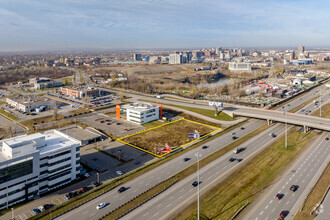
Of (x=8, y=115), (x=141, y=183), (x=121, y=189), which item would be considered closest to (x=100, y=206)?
(x=121, y=189)

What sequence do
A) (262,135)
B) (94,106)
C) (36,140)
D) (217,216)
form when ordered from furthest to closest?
(94,106) < (262,135) < (36,140) < (217,216)

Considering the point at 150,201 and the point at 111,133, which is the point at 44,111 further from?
the point at 150,201

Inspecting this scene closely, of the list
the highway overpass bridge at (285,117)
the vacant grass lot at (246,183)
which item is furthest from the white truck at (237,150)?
the highway overpass bridge at (285,117)

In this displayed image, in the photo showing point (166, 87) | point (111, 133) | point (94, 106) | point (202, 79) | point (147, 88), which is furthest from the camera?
point (202, 79)

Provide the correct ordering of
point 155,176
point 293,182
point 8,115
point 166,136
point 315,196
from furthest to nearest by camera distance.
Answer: point 8,115, point 166,136, point 155,176, point 293,182, point 315,196

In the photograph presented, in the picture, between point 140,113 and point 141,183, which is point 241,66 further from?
point 141,183

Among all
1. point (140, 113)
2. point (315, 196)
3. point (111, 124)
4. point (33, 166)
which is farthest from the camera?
point (111, 124)

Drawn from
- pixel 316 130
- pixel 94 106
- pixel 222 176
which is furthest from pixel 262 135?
pixel 94 106
